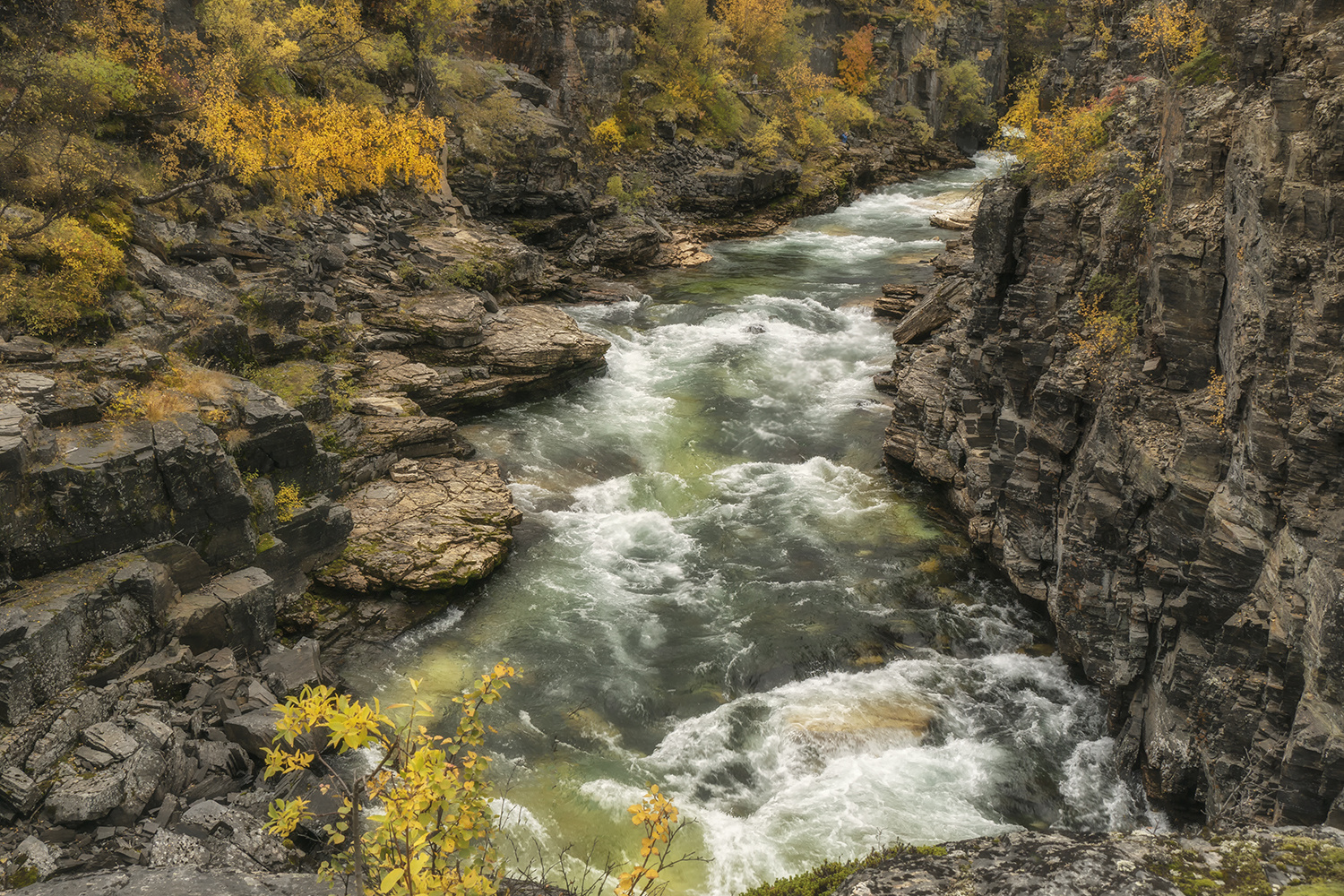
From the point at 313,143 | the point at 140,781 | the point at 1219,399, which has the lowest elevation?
the point at 140,781

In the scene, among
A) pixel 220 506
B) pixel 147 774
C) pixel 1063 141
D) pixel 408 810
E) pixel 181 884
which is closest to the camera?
pixel 408 810

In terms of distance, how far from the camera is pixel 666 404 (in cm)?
2647

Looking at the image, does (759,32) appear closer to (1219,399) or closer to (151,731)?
(1219,399)

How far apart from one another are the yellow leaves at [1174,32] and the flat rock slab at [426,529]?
53.5 feet

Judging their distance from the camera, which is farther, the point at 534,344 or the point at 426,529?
the point at 534,344

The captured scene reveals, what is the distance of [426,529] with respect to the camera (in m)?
18.4

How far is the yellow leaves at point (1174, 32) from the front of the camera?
1392 cm

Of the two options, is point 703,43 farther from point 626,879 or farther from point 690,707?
point 626,879

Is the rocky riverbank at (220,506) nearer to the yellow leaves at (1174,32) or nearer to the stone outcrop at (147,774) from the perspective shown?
the stone outcrop at (147,774)

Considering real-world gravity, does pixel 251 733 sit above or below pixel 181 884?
below

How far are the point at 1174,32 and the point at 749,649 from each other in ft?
45.5

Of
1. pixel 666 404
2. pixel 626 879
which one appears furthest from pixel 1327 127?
pixel 666 404

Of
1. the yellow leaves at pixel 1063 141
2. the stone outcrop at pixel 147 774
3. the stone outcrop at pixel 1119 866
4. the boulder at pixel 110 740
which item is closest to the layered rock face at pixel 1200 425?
the yellow leaves at pixel 1063 141

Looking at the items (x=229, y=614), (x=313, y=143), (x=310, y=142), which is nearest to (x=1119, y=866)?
(x=229, y=614)
